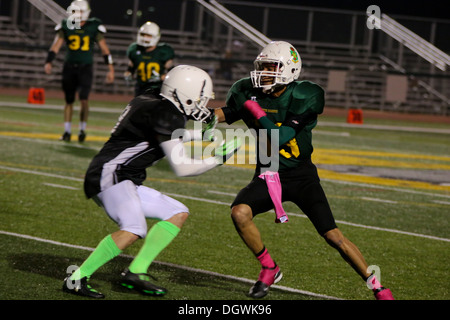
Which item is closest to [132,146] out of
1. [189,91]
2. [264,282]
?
[189,91]

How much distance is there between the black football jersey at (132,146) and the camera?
443 cm

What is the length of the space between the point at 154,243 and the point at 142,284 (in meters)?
0.24

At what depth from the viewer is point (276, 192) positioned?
4.84 m

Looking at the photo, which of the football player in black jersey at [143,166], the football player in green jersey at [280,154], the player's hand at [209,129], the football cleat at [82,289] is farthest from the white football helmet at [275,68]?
the football cleat at [82,289]

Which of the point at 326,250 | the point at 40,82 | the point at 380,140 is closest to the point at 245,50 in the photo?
the point at 40,82

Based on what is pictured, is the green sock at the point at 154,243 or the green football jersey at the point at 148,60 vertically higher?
the green football jersey at the point at 148,60

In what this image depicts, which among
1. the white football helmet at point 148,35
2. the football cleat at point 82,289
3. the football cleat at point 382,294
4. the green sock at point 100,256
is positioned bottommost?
the football cleat at point 82,289

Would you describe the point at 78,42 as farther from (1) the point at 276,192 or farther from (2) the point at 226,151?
(2) the point at 226,151

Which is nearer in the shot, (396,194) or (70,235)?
(70,235)

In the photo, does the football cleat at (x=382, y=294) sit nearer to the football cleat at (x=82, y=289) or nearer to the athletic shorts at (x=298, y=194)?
the athletic shorts at (x=298, y=194)

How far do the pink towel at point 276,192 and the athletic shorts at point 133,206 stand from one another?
567 millimetres

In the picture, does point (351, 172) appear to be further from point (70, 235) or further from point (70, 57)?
point (70, 235)
